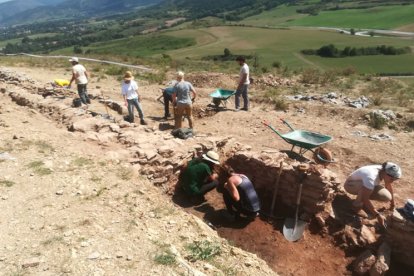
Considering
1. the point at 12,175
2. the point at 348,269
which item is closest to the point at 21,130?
the point at 12,175

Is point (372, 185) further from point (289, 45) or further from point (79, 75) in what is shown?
point (289, 45)

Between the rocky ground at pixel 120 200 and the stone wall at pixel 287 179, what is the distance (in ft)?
2.15

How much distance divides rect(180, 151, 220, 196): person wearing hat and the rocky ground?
0.43m

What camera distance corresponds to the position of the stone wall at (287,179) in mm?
7293

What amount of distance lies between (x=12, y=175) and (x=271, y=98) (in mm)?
10113

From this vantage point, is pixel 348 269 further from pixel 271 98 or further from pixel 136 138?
pixel 271 98

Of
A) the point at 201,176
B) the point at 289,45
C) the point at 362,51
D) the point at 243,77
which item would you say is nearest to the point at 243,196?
the point at 201,176

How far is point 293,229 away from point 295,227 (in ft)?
0.17

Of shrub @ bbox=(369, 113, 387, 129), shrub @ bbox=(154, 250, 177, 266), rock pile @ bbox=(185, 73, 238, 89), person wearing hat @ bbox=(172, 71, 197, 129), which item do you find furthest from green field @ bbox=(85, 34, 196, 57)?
shrub @ bbox=(154, 250, 177, 266)

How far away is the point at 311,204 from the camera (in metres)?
7.42

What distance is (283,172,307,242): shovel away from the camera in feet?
23.1

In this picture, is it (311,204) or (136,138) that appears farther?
(136,138)

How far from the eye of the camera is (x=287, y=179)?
Answer: 25.3ft

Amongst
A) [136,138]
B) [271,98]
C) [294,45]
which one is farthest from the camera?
[294,45]
